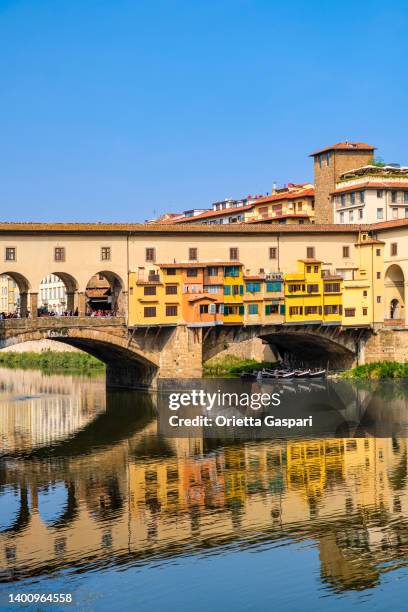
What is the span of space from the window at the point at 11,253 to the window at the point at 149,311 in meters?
7.68

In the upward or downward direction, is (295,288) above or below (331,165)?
below

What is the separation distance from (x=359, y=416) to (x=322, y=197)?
113ft

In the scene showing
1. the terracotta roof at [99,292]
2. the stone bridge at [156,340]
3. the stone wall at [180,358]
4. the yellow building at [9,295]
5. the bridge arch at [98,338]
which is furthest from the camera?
the yellow building at [9,295]

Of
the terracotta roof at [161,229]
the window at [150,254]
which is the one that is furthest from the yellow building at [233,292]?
the window at [150,254]

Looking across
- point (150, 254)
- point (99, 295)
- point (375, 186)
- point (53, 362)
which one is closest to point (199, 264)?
point (150, 254)

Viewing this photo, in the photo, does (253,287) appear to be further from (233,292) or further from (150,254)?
(150,254)

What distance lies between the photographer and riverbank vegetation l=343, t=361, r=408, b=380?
207 feet

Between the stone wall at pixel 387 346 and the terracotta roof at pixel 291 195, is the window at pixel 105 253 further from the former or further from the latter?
the terracotta roof at pixel 291 195

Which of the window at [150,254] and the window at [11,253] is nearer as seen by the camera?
the window at [11,253]

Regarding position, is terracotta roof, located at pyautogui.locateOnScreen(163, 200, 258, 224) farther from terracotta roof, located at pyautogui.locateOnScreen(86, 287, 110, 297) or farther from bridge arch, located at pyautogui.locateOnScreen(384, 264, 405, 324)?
bridge arch, located at pyautogui.locateOnScreen(384, 264, 405, 324)

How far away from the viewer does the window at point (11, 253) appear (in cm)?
5638

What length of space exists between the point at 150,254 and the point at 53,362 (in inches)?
1151

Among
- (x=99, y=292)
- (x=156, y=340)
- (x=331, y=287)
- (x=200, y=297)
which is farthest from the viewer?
(x=99, y=292)

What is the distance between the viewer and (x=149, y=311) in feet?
192
